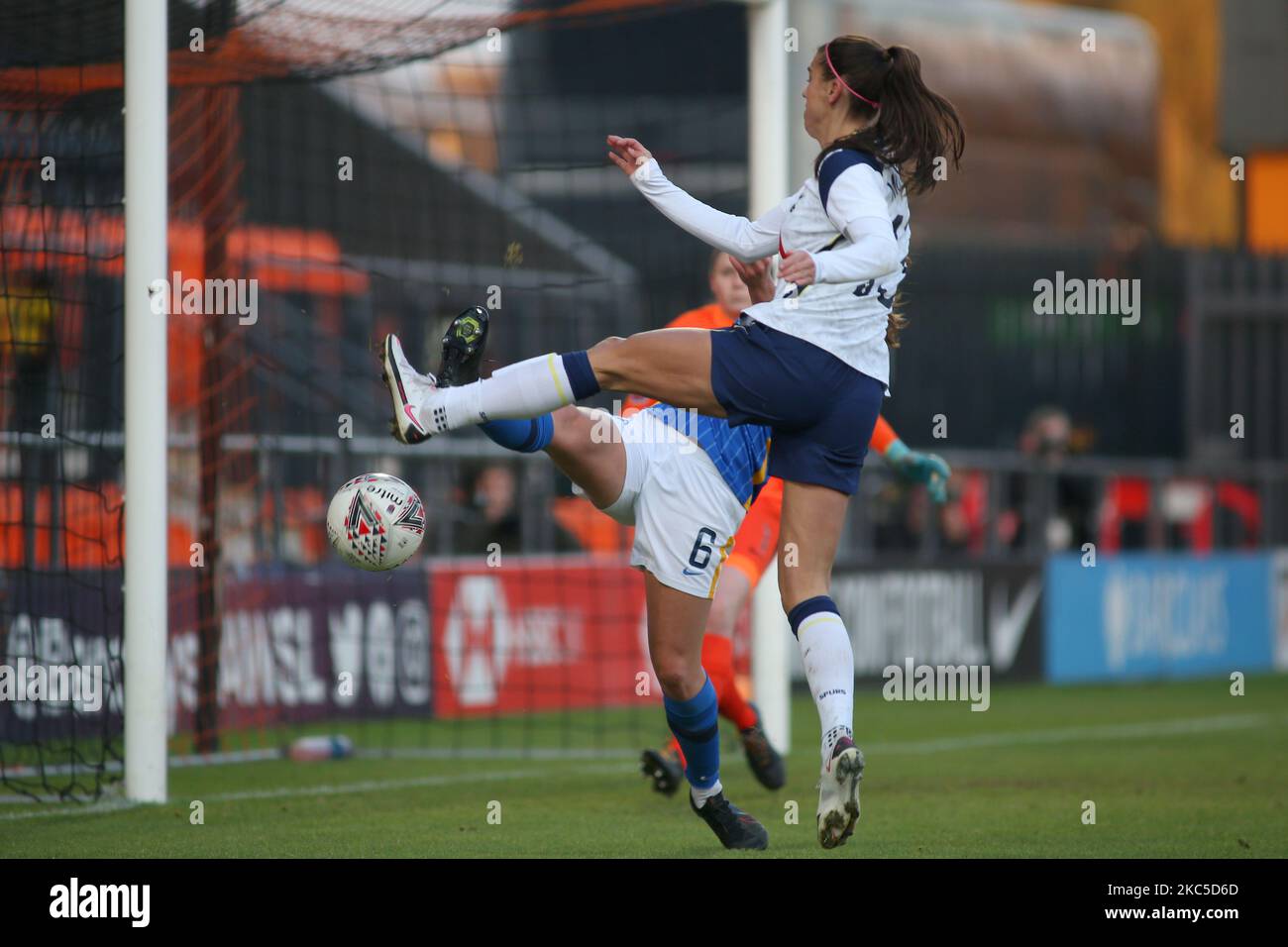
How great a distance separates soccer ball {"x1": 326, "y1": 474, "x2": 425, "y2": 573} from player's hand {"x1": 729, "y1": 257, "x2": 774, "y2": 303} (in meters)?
1.39

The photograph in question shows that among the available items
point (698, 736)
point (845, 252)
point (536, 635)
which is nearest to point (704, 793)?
point (698, 736)

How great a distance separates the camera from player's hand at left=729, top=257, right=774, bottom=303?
6.31 meters

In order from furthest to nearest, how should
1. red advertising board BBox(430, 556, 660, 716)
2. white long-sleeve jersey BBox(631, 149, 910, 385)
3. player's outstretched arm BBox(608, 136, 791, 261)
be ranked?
red advertising board BBox(430, 556, 660, 716)
player's outstretched arm BBox(608, 136, 791, 261)
white long-sleeve jersey BBox(631, 149, 910, 385)

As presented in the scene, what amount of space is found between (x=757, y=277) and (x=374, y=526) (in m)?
1.59

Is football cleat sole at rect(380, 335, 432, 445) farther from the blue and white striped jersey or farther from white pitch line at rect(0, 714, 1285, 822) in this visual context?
white pitch line at rect(0, 714, 1285, 822)

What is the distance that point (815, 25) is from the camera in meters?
18.8

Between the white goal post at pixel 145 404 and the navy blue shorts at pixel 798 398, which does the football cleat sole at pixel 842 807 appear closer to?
the navy blue shorts at pixel 798 398

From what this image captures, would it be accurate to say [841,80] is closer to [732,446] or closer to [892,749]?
[732,446]

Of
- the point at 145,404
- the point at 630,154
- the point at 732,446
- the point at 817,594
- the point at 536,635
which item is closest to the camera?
the point at 817,594

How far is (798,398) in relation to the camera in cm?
543

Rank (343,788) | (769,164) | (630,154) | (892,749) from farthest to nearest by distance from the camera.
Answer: (892,749) < (769,164) < (343,788) < (630,154)

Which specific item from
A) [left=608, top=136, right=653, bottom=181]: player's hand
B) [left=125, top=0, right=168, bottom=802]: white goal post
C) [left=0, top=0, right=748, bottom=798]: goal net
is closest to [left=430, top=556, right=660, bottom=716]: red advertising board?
[left=0, top=0, right=748, bottom=798]: goal net

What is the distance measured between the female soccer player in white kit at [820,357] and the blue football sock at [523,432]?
32 centimetres

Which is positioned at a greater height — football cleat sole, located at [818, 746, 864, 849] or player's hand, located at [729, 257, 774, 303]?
player's hand, located at [729, 257, 774, 303]
